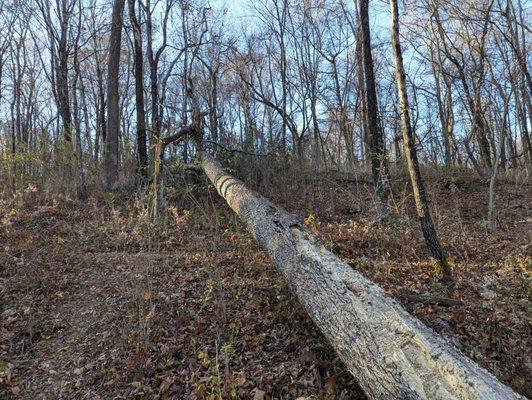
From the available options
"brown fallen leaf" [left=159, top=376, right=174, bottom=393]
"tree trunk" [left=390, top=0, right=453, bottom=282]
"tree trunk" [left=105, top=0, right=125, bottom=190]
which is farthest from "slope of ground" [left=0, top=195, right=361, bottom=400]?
"tree trunk" [left=105, top=0, right=125, bottom=190]

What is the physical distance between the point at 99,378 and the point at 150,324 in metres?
0.74

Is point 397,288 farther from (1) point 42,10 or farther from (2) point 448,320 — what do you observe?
(1) point 42,10

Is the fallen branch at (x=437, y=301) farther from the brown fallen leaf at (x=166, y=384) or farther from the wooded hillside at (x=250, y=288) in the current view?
the brown fallen leaf at (x=166, y=384)

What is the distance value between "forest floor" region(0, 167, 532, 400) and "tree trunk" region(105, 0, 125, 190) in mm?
2931

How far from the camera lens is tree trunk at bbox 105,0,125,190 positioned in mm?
10766

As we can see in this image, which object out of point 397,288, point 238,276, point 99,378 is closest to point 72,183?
point 238,276

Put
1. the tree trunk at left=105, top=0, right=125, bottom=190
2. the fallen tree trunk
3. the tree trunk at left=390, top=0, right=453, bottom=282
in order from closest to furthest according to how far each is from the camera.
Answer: the fallen tree trunk < the tree trunk at left=390, top=0, right=453, bottom=282 < the tree trunk at left=105, top=0, right=125, bottom=190

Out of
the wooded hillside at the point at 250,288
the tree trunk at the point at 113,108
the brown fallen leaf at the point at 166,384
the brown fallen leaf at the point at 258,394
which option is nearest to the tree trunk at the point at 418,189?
the wooded hillside at the point at 250,288

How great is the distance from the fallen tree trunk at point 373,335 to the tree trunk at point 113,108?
7.52 m

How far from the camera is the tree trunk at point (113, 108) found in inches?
424

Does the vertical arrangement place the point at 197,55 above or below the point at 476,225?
above

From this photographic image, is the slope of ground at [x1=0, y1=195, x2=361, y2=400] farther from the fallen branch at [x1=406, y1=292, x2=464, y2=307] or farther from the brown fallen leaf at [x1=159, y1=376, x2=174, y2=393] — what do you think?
the fallen branch at [x1=406, y1=292, x2=464, y2=307]

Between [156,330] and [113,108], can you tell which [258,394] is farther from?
[113,108]

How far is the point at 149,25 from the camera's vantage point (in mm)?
12406
